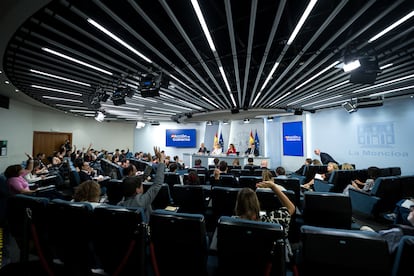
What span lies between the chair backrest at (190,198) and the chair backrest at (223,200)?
23cm

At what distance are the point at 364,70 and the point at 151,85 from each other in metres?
5.08

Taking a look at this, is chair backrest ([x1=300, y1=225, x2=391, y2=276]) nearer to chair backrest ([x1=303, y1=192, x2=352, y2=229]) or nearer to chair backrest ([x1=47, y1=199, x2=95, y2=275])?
chair backrest ([x1=303, y1=192, x2=352, y2=229])

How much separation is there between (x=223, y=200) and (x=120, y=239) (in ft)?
5.99

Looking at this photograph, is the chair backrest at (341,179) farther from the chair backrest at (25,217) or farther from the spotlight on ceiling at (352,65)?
the chair backrest at (25,217)

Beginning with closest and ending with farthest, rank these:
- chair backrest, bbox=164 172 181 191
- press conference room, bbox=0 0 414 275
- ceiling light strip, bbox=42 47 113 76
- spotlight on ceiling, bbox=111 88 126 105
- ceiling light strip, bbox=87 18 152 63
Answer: press conference room, bbox=0 0 414 275 < ceiling light strip, bbox=87 18 152 63 < ceiling light strip, bbox=42 47 113 76 < chair backrest, bbox=164 172 181 191 < spotlight on ceiling, bbox=111 88 126 105

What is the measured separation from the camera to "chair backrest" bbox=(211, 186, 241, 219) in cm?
328

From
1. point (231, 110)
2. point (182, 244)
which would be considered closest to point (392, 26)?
point (182, 244)

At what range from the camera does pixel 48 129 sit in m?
11.8

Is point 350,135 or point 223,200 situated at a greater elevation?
point 350,135

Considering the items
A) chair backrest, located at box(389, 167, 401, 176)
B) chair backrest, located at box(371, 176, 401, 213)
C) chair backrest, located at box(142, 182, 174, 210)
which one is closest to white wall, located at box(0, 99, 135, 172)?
chair backrest, located at box(142, 182, 174, 210)

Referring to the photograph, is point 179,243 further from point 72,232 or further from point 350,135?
point 350,135

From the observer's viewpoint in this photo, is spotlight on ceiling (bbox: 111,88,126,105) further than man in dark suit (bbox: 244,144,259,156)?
No

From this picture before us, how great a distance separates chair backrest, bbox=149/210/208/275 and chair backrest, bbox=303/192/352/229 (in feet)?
7.06

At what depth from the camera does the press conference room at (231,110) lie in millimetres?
1783
